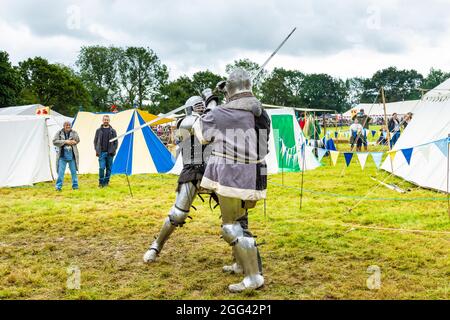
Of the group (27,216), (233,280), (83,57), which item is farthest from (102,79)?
(233,280)

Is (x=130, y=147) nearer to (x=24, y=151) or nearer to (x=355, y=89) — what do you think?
(x=24, y=151)

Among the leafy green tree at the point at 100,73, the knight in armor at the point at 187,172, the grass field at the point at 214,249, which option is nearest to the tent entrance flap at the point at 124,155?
the grass field at the point at 214,249

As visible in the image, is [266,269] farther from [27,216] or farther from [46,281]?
[27,216]

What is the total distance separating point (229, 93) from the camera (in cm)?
353

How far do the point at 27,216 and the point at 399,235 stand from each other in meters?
5.20

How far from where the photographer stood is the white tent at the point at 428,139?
25.7 ft

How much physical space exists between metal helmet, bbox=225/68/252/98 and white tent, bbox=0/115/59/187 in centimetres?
816

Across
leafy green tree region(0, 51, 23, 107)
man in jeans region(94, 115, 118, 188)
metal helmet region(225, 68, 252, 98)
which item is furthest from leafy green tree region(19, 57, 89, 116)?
metal helmet region(225, 68, 252, 98)

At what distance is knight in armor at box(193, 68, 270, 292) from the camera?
3430 millimetres

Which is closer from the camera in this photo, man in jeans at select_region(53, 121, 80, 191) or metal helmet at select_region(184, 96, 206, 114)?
metal helmet at select_region(184, 96, 206, 114)

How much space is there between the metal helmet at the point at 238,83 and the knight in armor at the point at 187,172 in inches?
20.5

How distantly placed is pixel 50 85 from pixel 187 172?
4375cm

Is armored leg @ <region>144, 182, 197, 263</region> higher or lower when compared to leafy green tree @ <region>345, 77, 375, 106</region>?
lower

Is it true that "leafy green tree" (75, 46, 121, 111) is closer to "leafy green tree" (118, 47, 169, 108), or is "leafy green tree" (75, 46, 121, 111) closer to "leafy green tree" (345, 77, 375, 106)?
"leafy green tree" (118, 47, 169, 108)
